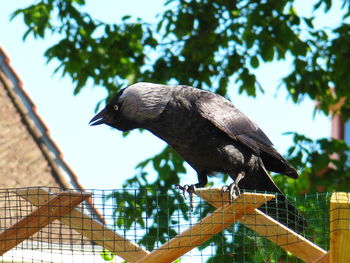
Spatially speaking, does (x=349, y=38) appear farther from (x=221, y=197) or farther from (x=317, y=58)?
(x=221, y=197)

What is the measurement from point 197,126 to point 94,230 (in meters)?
1.08

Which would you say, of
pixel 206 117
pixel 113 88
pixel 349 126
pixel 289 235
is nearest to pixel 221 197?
pixel 289 235

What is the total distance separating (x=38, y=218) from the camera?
13.5 ft

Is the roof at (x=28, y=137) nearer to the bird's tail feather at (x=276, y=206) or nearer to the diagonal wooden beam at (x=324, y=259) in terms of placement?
the bird's tail feather at (x=276, y=206)

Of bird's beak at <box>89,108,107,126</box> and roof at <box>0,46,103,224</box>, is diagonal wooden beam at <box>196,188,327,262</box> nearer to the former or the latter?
bird's beak at <box>89,108,107,126</box>

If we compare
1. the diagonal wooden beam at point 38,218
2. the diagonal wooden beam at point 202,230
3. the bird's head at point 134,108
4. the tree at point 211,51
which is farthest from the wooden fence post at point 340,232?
the tree at point 211,51

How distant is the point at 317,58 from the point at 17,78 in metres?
3.59

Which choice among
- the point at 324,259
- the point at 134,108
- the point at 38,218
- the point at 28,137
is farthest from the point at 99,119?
the point at 28,137

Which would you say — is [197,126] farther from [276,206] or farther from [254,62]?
[254,62]

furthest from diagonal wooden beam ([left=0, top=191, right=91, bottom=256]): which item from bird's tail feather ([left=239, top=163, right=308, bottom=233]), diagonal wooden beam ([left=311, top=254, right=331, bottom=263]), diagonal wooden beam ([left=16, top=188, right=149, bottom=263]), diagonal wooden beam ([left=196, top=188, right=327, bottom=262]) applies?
diagonal wooden beam ([left=311, top=254, right=331, bottom=263])

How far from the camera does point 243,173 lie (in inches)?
192

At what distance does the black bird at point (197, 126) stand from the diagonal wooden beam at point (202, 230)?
3.16 ft

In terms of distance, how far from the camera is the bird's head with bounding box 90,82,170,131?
4777 millimetres

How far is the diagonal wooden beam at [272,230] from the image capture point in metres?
3.82
